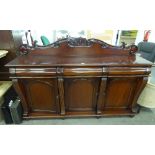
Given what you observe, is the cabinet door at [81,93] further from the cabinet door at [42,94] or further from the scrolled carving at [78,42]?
the scrolled carving at [78,42]

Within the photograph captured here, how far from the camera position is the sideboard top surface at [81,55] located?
1.35 m

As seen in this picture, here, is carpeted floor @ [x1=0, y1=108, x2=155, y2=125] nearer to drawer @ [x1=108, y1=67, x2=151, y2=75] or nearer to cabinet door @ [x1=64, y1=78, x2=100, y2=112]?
cabinet door @ [x1=64, y1=78, x2=100, y2=112]

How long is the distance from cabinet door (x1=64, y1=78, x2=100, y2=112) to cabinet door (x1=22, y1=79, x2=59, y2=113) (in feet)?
0.43

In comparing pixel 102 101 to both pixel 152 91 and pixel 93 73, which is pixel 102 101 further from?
pixel 152 91

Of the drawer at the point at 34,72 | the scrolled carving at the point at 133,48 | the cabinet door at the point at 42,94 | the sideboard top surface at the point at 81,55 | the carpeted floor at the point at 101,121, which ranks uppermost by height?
the scrolled carving at the point at 133,48

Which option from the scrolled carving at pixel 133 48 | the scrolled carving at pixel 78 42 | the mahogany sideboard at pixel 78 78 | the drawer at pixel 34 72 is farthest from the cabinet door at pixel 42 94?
the scrolled carving at pixel 133 48

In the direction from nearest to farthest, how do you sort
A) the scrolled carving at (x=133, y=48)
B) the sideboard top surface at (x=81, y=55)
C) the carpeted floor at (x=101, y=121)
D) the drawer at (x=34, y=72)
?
the drawer at (x=34, y=72), the sideboard top surface at (x=81, y=55), the scrolled carving at (x=133, y=48), the carpeted floor at (x=101, y=121)

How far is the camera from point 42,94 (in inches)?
57.3

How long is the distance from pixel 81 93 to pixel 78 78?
20cm

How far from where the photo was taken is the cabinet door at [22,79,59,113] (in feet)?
4.51

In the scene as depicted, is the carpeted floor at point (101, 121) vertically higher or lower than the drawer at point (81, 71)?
lower

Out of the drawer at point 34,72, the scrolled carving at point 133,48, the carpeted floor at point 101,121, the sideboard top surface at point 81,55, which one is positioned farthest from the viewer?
the carpeted floor at point 101,121

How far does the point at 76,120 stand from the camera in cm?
162
